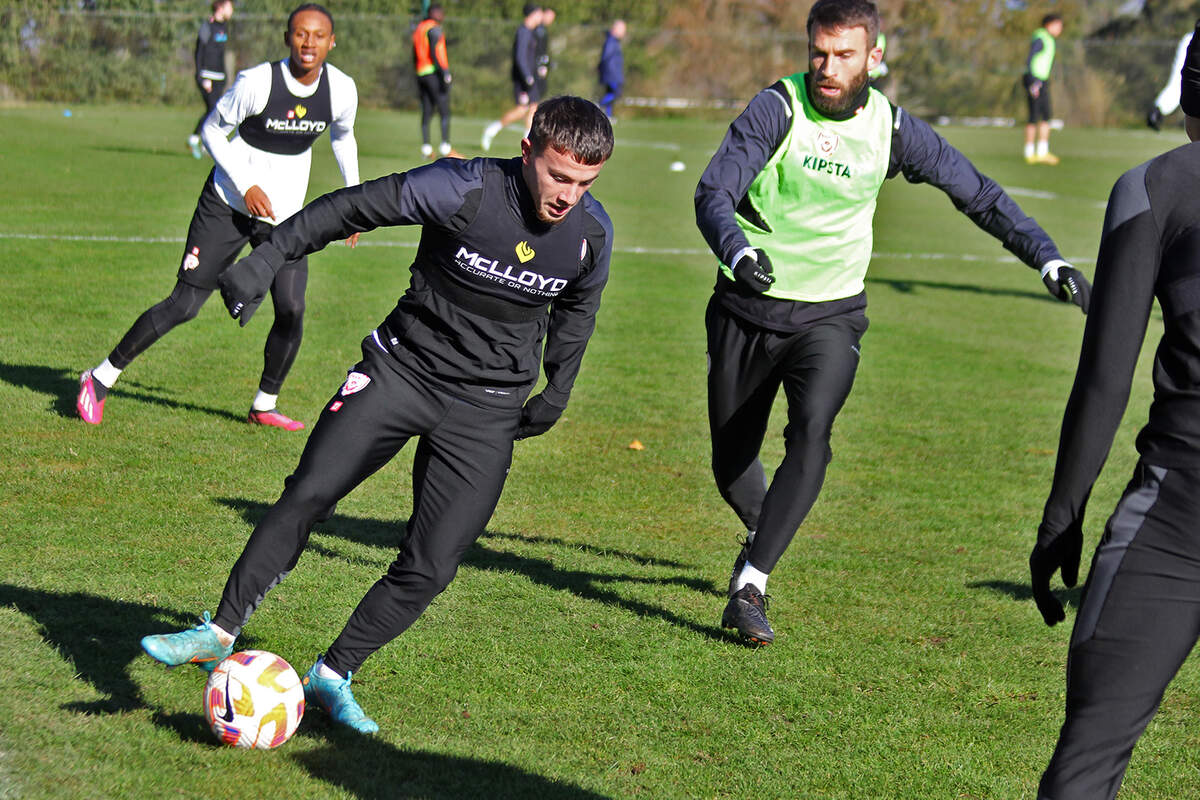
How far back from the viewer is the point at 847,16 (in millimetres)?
5215

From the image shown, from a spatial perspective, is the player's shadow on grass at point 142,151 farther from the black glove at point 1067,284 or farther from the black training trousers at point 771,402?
the black glove at point 1067,284

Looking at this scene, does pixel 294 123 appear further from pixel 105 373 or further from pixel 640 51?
pixel 640 51

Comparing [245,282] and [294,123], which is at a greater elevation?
[245,282]

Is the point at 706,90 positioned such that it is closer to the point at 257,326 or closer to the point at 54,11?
the point at 54,11

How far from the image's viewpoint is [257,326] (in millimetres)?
11094

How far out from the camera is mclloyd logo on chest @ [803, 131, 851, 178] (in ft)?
17.9

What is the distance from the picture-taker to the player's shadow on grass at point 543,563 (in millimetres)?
5754

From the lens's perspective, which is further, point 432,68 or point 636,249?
point 432,68

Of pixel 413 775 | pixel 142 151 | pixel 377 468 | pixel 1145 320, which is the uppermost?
pixel 1145 320

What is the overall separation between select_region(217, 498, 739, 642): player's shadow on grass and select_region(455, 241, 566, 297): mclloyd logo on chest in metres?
1.78

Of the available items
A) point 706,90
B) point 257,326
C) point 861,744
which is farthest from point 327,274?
point 706,90

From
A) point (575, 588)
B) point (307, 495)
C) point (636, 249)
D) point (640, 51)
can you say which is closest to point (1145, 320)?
point (307, 495)

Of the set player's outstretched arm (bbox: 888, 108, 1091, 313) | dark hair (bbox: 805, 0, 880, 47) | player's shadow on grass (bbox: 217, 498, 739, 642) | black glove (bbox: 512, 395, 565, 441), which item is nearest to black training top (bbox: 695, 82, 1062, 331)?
player's outstretched arm (bbox: 888, 108, 1091, 313)

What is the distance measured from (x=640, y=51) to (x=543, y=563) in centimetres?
3943
